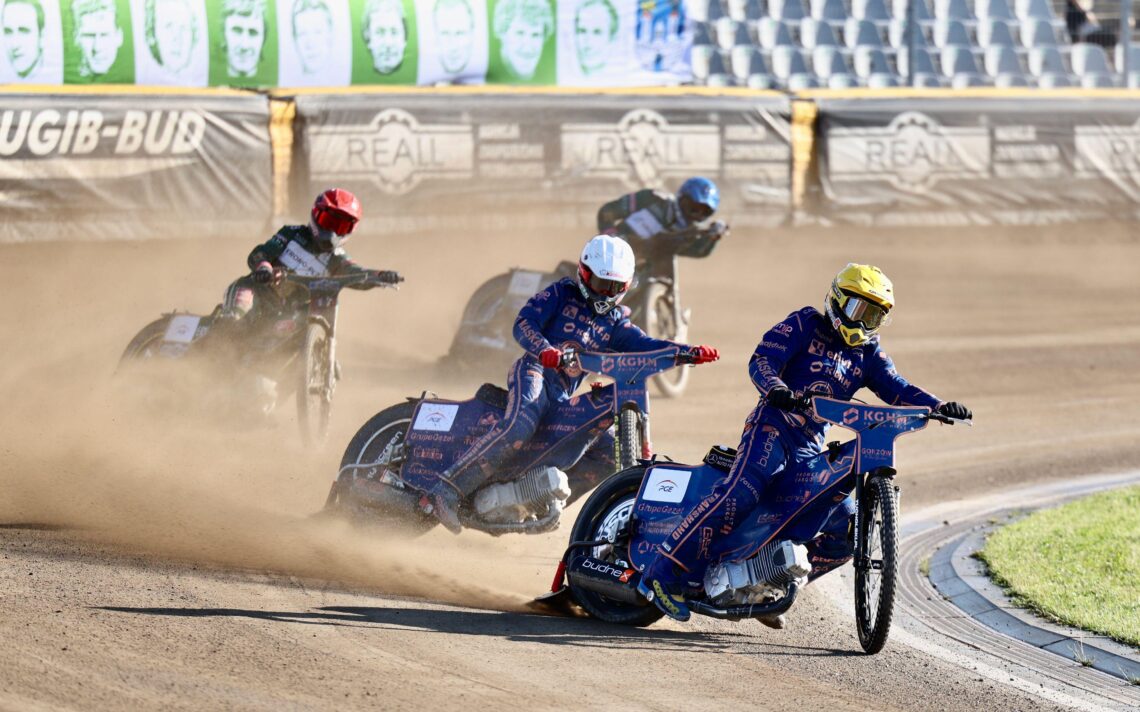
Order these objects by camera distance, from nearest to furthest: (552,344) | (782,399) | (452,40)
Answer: (782,399)
(552,344)
(452,40)

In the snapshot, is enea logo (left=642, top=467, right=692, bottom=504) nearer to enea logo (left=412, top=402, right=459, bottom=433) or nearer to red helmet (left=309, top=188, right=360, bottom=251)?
enea logo (left=412, top=402, right=459, bottom=433)

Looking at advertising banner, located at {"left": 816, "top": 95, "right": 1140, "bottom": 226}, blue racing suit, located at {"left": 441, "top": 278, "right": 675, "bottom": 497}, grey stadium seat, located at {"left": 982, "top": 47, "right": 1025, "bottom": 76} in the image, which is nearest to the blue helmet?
blue racing suit, located at {"left": 441, "top": 278, "right": 675, "bottom": 497}

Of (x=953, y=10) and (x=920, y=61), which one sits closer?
(x=920, y=61)

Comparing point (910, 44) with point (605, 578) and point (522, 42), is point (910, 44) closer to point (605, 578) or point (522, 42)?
point (522, 42)

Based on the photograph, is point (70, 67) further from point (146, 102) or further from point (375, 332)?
point (375, 332)

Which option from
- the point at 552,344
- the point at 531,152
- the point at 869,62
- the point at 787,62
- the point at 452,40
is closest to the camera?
the point at 552,344

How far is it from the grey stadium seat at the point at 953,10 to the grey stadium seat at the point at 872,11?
98 cm

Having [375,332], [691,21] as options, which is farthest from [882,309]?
[691,21]

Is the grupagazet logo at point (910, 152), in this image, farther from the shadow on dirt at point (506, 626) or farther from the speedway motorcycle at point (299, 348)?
the shadow on dirt at point (506, 626)

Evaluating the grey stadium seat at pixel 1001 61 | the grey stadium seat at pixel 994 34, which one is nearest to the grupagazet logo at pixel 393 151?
the grey stadium seat at pixel 1001 61

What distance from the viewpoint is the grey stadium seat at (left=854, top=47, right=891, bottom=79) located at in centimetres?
2415

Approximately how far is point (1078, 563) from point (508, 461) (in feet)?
11.9

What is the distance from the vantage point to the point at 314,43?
20125mm

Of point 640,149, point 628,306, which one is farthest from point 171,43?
point 628,306
